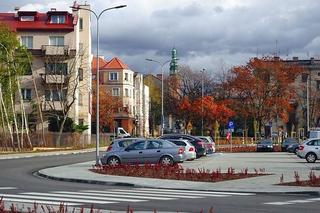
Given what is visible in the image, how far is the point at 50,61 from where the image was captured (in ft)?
247

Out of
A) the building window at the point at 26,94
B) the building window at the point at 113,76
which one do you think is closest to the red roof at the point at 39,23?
the building window at the point at 26,94

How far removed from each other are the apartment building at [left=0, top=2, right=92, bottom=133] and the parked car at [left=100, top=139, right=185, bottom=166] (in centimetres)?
4381

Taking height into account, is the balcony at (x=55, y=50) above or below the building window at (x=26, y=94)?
above

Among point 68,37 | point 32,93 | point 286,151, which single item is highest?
point 68,37

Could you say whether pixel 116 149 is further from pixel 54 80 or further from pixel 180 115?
pixel 180 115

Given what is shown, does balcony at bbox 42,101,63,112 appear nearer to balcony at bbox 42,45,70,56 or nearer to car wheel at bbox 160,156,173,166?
balcony at bbox 42,45,70,56

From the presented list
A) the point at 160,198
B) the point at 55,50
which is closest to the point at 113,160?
the point at 160,198

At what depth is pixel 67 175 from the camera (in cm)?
2661

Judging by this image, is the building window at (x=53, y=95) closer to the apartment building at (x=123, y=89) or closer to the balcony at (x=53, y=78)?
the balcony at (x=53, y=78)

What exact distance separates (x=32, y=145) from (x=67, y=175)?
36.9 metres

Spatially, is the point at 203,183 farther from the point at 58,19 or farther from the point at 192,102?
the point at 192,102

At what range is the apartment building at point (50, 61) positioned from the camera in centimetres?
7531

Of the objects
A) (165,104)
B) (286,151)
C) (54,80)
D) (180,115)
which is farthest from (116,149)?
(165,104)

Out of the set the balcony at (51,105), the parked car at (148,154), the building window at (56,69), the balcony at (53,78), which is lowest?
the parked car at (148,154)
